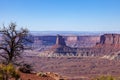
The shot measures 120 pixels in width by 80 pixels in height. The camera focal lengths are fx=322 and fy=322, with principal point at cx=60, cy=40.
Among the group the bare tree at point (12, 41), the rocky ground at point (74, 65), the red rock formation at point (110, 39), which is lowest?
the rocky ground at point (74, 65)

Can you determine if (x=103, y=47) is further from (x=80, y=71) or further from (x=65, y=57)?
(x=80, y=71)

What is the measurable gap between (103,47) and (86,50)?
10.1 metres

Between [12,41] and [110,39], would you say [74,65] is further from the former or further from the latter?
[12,41]

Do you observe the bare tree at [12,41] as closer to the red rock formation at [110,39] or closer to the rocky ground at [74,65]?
the rocky ground at [74,65]

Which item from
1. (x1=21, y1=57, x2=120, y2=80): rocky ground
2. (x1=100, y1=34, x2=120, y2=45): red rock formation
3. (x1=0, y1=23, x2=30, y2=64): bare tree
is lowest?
(x1=21, y1=57, x2=120, y2=80): rocky ground

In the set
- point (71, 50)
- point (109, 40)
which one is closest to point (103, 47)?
point (109, 40)

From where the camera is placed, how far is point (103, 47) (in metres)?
186

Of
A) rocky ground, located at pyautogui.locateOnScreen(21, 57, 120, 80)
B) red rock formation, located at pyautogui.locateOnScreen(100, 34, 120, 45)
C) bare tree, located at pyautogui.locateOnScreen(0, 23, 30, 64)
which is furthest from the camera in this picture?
red rock formation, located at pyautogui.locateOnScreen(100, 34, 120, 45)

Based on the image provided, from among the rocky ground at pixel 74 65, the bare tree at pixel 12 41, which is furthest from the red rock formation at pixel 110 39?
the bare tree at pixel 12 41

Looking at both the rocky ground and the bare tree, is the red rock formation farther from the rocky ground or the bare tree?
the bare tree

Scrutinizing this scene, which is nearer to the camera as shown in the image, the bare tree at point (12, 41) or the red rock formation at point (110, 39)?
the bare tree at point (12, 41)

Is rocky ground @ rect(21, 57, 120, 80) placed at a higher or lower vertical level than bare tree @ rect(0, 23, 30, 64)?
lower

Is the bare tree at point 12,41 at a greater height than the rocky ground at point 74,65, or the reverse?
the bare tree at point 12,41

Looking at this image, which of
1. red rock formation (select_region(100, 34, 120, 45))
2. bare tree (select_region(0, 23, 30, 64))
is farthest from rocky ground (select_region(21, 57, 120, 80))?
bare tree (select_region(0, 23, 30, 64))
